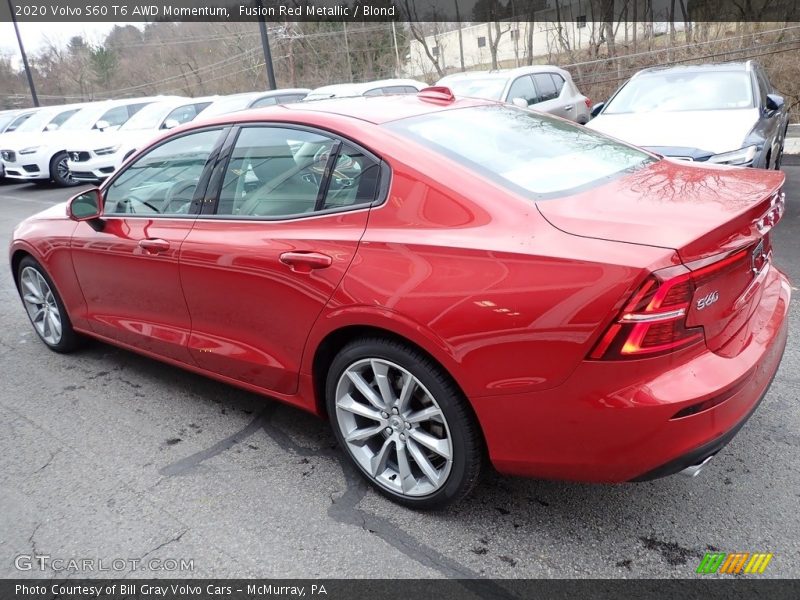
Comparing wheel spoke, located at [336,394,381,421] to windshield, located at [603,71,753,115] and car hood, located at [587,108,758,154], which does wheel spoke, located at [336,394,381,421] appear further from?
windshield, located at [603,71,753,115]

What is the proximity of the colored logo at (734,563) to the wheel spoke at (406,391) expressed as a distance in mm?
1170

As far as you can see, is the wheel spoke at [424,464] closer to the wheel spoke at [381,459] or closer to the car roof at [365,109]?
the wheel spoke at [381,459]

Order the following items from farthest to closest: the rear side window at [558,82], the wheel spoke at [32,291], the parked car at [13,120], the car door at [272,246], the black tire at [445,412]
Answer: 1. the parked car at [13,120]
2. the rear side window at [558,82]
3. the wheel spoke at [32,291]
4. the car door at [272,246]
5. the black tire at [445,412]

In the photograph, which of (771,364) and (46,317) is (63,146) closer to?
(46,317)

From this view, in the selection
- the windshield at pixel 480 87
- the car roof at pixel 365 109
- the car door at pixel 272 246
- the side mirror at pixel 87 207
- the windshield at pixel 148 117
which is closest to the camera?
the car door at pixel 272 246

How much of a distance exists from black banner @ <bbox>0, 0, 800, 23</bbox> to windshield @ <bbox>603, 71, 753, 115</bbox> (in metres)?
11.3

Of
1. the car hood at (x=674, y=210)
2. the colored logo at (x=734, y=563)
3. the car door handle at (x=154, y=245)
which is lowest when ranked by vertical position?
the colored logo at (x=734, y=563)

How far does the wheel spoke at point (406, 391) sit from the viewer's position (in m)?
2.45

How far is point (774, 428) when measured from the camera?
3008 mm

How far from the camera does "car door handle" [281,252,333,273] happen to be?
2.60 metres

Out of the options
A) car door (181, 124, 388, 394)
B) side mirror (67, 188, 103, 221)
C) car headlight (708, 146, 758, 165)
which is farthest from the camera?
car headlight (708, 146, 758, 165)

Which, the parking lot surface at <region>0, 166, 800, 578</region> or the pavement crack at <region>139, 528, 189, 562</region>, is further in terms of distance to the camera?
the pavement crack at <region>139, 528, 189, 562</region>

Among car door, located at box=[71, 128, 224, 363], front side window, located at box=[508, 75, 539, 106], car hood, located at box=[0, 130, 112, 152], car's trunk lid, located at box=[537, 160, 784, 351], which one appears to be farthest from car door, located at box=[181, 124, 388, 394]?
car hood, located at box=[0, 130, 112, 152]
